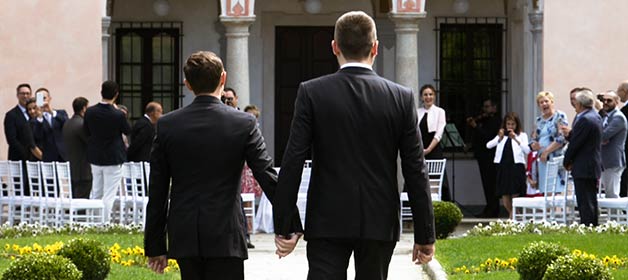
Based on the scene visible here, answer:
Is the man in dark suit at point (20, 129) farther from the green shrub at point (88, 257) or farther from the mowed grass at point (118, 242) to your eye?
the green shrub at point (88, 257)

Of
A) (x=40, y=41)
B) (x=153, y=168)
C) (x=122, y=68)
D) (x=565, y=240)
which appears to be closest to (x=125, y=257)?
(x=565, y=240)

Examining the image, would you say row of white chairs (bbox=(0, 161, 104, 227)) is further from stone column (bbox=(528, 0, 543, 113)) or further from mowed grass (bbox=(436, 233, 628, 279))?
stone column (bbox=(528, 0, 543, 113))

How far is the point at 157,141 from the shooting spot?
7066 mm

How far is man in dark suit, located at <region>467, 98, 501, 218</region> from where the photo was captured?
67.5 feet

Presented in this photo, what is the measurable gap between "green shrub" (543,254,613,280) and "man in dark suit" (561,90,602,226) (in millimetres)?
6511

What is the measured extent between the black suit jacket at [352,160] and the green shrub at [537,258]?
3472mm

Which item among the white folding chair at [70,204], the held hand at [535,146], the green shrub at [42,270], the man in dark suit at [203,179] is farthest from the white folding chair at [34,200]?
the man in dark suit at [203,179]

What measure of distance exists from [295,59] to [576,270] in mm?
14335

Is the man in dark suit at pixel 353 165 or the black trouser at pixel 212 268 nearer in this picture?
the man in dark suit at pixel 353 165

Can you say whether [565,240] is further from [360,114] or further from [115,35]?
[115,35]

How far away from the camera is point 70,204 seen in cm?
1686

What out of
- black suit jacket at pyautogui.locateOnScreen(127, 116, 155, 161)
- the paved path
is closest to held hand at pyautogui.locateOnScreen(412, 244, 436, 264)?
the paved path

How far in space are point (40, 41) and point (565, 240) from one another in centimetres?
869

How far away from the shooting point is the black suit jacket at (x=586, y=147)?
50.9 feet
